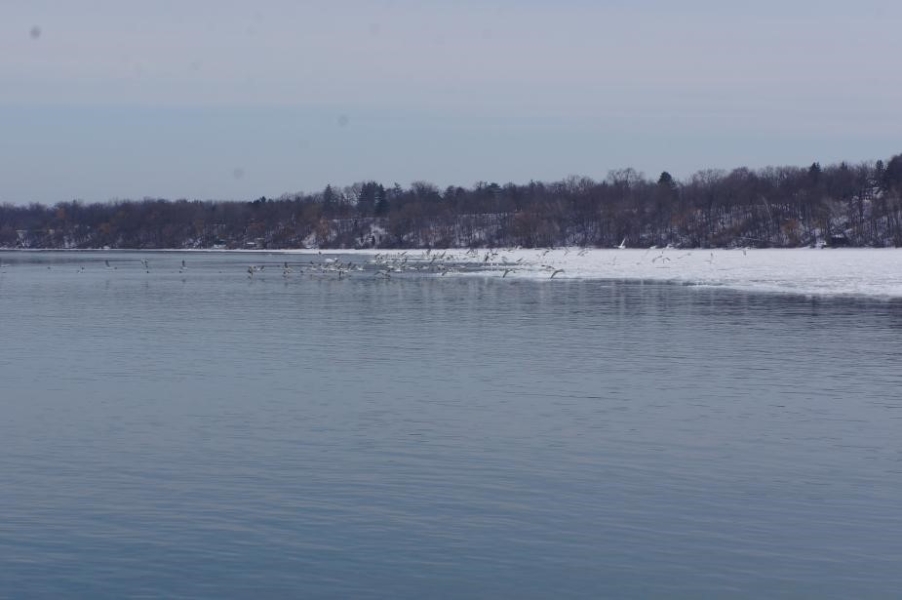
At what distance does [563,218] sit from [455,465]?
13904 centimetres

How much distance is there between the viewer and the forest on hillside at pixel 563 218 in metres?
124

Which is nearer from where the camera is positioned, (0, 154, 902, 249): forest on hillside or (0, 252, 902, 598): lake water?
(0, 252, 902, 598): lake water

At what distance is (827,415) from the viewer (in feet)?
54.2

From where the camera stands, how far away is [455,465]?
1356cm

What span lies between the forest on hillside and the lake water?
3623 inches

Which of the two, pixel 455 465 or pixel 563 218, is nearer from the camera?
pixel 455 465

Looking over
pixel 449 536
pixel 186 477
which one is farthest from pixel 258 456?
pixel 449 536

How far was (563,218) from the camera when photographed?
15125cm

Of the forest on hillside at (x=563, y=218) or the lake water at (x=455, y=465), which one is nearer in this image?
the lake water at (x=455, y=465)

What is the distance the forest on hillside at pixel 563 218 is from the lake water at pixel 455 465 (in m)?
92.0

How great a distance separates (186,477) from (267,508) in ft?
5.73

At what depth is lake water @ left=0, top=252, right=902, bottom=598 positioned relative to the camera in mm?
9859

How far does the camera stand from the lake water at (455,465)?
986 centimetres

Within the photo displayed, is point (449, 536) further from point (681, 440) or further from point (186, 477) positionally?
point (681, 440)
